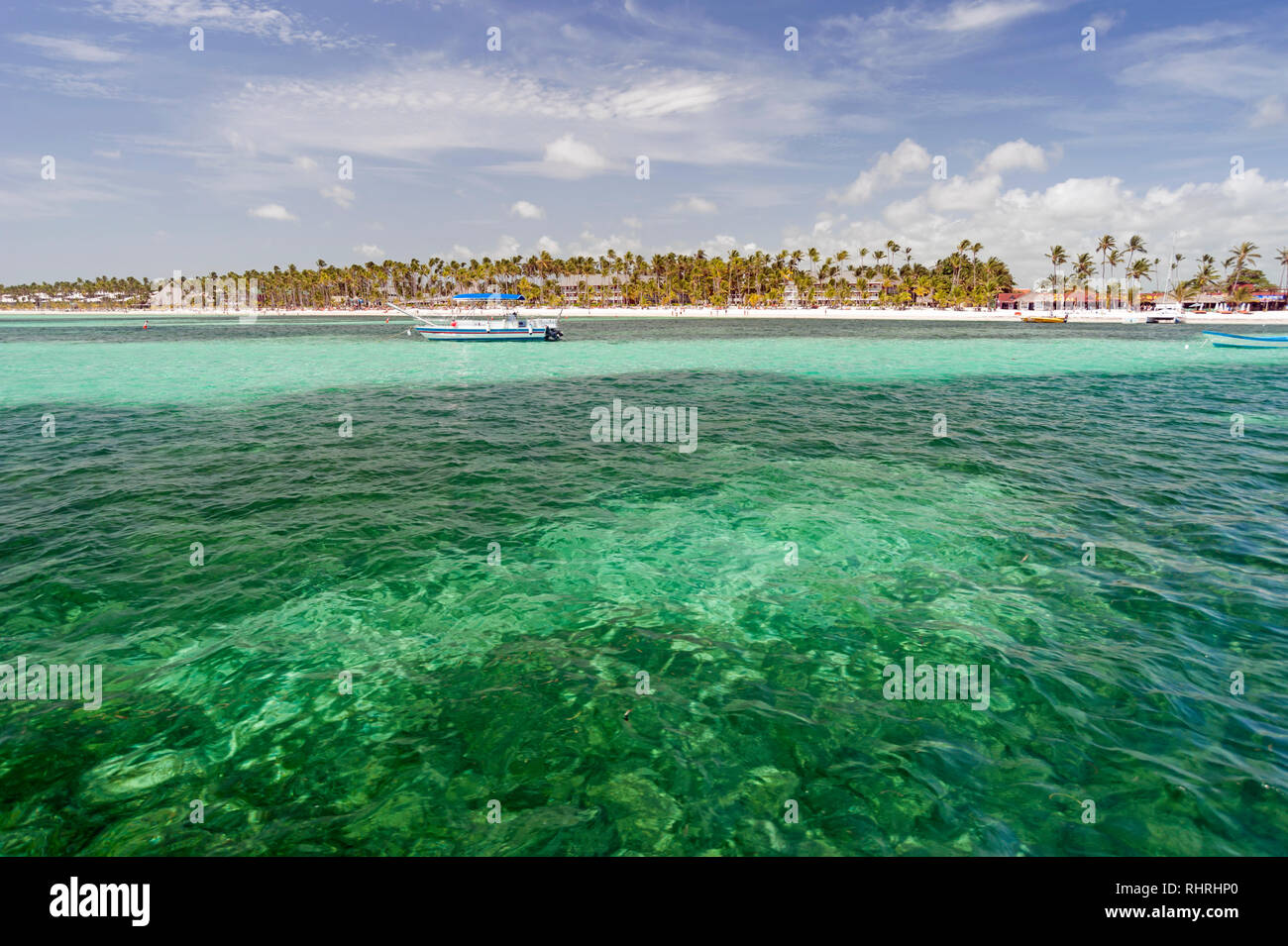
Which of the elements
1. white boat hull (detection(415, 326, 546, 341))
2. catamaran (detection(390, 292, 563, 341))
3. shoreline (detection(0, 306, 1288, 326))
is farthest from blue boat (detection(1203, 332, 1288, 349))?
white boat hull (detection(415, 326, 546, 341))

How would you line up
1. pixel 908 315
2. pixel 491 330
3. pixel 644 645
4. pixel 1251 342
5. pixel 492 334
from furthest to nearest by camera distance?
1. pixel 908 315
2. pixel 491 330
3. pixel 492 334
4. pixel 1251 342
5. pixel 644 645

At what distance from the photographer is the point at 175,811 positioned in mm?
6137

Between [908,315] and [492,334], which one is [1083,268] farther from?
[492,334]

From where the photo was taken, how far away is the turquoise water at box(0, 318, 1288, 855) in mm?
6113

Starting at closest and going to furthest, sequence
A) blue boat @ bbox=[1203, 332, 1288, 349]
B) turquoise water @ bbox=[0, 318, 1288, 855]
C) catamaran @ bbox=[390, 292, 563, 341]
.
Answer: turquoise water @ bbox=[0, 318, 1288, 855] < blue boat @ bbox=[1203, 332, 1288, 349] < catamaran @ bbox=[390, 292, 563, 341]

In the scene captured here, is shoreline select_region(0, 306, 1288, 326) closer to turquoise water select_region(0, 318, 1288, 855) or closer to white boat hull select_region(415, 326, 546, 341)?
white boat hull select_region(415, 326, 546, 341)

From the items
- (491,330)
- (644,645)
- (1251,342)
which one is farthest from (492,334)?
(1251,342)

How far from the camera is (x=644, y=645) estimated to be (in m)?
9.42

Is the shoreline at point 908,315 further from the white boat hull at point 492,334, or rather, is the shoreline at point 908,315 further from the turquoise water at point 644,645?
the turquoise water at point 644,645

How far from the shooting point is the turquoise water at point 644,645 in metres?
6.11

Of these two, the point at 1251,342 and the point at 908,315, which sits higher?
the point at 908,315

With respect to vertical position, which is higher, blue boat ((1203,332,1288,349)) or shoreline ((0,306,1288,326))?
shoreline ((0,306,1288,326))
